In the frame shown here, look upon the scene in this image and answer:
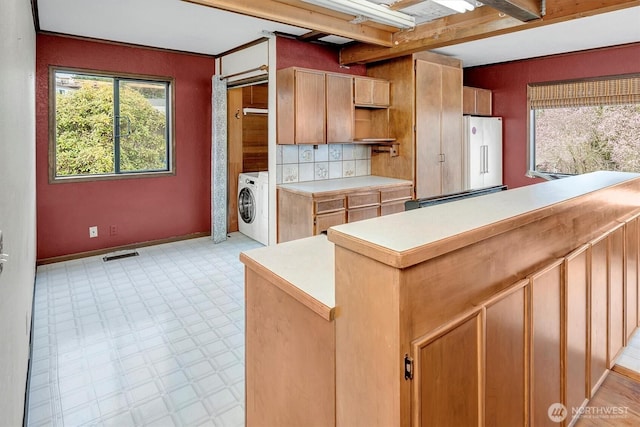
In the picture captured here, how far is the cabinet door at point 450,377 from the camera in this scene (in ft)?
2.96

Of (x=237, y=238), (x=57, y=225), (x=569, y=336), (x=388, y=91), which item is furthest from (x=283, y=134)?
(x=569, y=336)

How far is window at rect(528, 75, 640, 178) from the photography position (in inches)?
183

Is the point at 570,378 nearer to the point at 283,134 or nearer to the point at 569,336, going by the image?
the point at 569,336

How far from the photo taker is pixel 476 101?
5426mm

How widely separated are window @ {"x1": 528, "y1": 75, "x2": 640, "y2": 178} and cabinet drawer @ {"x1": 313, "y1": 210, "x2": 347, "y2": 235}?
7.92 feet

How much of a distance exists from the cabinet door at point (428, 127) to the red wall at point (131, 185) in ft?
8.91

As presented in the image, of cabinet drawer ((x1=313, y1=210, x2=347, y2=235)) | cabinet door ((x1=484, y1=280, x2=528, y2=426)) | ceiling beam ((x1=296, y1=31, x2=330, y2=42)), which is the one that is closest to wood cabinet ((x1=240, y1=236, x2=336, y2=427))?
cabinet door ((x1=484, y1=280, x2=528, y2=426))

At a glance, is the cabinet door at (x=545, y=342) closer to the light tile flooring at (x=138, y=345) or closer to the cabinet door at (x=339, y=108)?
the light tile flooring at (x=138, y=345)

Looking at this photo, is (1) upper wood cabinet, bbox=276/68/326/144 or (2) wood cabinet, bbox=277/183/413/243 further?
(1) upper wood cabinet, bbox=276/68/326/144

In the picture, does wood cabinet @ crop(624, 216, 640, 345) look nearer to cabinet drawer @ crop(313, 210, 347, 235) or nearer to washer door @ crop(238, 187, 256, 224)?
cabinet drawer @ crop(313, 210, 347, 235)

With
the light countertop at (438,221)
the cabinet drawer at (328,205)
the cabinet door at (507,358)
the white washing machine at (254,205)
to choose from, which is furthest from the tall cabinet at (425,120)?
the cabinet door at (507,358)

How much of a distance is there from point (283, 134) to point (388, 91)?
1486 millimetres

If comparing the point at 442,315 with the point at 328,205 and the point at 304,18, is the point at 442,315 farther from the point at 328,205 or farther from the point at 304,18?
the point at 304,18

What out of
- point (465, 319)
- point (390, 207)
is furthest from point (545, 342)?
point (390, 207)
